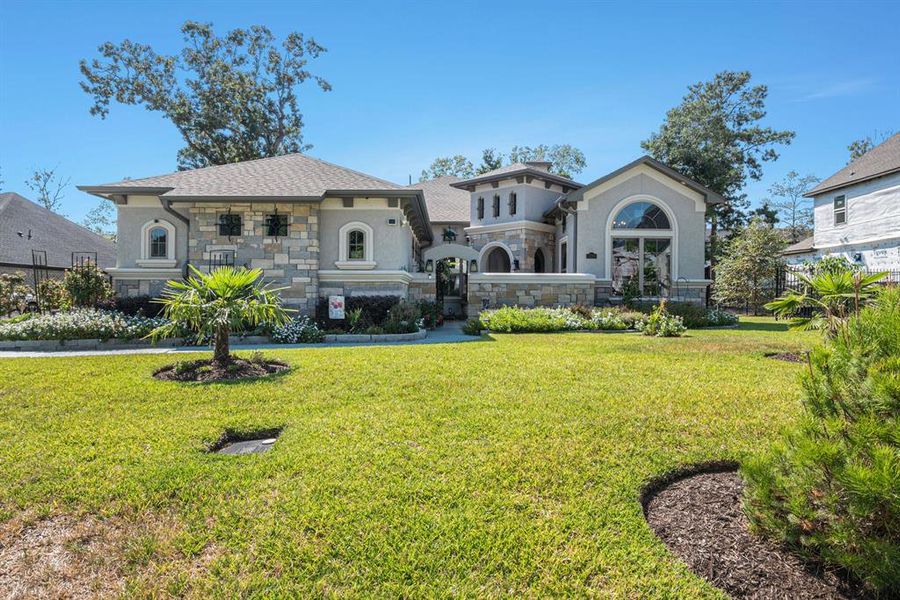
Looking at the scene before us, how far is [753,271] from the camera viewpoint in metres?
23.0

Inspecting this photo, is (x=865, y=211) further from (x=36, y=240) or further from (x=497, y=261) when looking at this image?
(x=36, y=240)

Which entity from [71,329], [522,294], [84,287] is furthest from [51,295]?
[522,294]

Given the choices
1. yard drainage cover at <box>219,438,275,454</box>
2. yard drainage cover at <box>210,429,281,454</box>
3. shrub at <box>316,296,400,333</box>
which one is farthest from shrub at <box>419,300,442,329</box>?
yard drainage cover at <box>219,438,275,454</box>

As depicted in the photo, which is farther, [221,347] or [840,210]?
[840,210]

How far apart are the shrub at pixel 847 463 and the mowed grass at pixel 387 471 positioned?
1.93 ft

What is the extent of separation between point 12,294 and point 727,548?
Answer: 836 inches

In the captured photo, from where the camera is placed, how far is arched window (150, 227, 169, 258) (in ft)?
49.2

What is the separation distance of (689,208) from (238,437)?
1927 centimetres

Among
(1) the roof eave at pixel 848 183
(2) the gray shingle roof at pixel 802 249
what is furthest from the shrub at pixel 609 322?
(2) the gray shingle roof at pixel 802 249

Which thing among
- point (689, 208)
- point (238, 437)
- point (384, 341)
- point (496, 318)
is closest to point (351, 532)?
point (238, 437)

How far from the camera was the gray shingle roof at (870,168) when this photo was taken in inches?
772

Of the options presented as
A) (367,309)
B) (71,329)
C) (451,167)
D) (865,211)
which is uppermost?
(451,167)

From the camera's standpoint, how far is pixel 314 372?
6941 mm

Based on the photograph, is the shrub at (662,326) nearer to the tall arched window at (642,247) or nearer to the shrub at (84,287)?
the tall arched window at (642,247)
